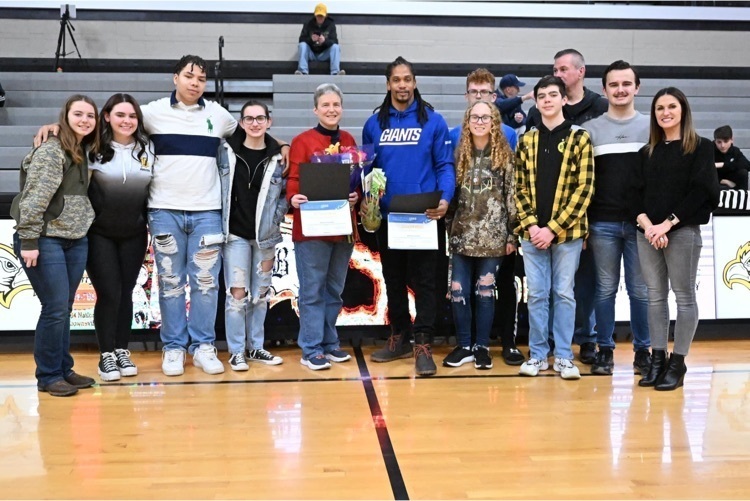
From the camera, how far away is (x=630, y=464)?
2592 millimetres

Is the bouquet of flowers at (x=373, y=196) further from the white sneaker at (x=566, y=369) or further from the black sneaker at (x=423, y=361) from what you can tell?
the white sneaker at (x=566, y=369)

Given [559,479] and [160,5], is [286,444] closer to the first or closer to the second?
[559,479]

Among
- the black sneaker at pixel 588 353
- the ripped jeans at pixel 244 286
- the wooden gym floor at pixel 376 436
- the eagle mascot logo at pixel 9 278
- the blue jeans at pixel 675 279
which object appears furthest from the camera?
the eagle mascot logo at pixel 9 278

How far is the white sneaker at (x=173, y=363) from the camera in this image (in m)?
3.87

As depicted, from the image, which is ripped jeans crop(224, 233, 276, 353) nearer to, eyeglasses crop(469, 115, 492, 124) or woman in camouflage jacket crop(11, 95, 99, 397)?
woman in camouflage jacket crop(11, 95, 99, 397)

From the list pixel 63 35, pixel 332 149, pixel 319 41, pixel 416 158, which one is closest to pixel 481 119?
pixel 416 158

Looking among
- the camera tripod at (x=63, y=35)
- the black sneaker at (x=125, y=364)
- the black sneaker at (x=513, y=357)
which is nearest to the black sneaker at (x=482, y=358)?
the black sneaker at (x=513, y=357)

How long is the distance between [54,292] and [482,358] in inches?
91.0

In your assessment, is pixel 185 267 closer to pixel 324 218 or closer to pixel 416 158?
pixel 324 218

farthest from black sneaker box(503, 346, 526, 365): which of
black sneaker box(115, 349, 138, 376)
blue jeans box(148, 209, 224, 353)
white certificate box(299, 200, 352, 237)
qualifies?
black sneaker box(115, 349, 138, 376)

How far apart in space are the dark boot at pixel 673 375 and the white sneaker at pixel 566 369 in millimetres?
403

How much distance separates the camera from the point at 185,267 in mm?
3895

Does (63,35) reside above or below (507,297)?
above

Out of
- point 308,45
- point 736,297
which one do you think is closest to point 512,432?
point 736,297
